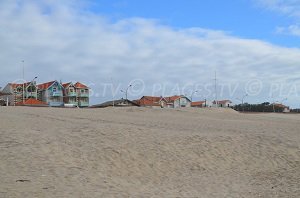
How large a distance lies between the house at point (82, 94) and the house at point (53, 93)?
158 inches

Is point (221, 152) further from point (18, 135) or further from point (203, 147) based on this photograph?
point (18, 135)

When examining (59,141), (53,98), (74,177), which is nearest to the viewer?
(74,177)

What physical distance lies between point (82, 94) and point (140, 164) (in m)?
85.7

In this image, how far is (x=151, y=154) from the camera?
16.0 metres

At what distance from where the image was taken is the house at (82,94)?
97.9m

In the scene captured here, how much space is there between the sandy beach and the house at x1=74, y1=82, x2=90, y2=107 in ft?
258

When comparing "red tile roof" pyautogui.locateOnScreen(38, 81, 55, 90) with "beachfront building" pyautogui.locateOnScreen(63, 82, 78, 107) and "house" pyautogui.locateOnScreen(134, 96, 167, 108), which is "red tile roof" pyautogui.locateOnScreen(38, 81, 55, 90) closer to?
"beachfront building" pyautogui.locateOnScreen(63, 82, 78, 107)

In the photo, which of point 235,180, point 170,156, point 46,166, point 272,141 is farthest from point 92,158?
point 272,141

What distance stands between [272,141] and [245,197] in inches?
382

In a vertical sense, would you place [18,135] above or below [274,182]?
above

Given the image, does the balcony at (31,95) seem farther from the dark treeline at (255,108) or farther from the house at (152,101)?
the dark treeline at (255,108)

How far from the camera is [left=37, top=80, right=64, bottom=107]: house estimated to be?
94.2 metres

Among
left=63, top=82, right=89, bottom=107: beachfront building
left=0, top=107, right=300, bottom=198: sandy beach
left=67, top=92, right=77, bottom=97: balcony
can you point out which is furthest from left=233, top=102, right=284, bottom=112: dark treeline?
left=0, top=107, right=300, bottom=198: sandy beach

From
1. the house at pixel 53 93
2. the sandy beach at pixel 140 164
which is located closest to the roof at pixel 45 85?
the house at pixel 53 93
